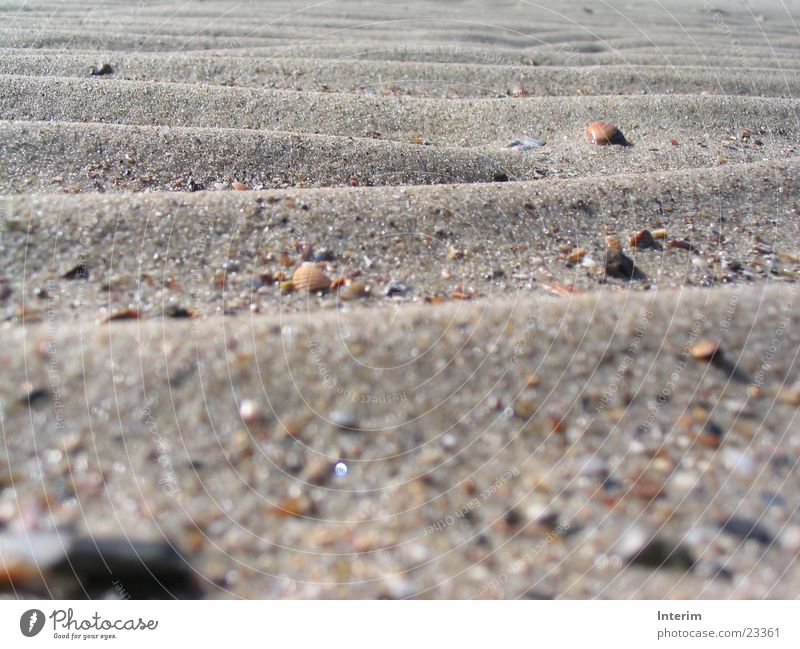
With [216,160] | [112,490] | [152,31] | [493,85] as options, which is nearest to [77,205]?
[216,160]

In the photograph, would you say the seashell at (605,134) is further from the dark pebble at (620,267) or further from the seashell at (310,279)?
the seashell at (310,279)

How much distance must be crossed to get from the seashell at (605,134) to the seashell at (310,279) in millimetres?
3247

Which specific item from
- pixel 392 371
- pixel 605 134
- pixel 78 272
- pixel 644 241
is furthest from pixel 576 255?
pixel 605 134

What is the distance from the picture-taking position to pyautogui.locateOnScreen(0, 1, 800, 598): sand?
1929mm

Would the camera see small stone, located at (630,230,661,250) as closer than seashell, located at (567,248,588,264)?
No

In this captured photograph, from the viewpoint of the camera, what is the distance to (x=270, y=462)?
211cm

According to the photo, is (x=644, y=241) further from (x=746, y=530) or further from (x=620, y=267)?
(x=746, y=530)

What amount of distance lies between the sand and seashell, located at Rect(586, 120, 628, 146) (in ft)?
3.55

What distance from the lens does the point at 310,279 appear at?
2.92m

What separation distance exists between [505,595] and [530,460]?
0.44 meters

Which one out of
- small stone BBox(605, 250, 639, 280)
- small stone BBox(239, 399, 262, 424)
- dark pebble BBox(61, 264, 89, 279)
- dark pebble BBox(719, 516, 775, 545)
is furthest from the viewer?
small stone BBox(605, 250, 639, 280)

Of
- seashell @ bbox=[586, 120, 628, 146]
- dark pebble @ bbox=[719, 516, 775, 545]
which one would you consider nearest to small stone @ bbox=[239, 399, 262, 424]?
dark pebble @ bbox=[719, 516, 775, 545]

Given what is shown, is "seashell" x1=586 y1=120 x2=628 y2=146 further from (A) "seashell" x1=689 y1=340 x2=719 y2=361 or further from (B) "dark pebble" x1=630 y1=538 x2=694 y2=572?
(B) "dark pebble" x1=630 y1=538 x2=694 y2=572

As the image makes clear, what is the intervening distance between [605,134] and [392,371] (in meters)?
3.78
